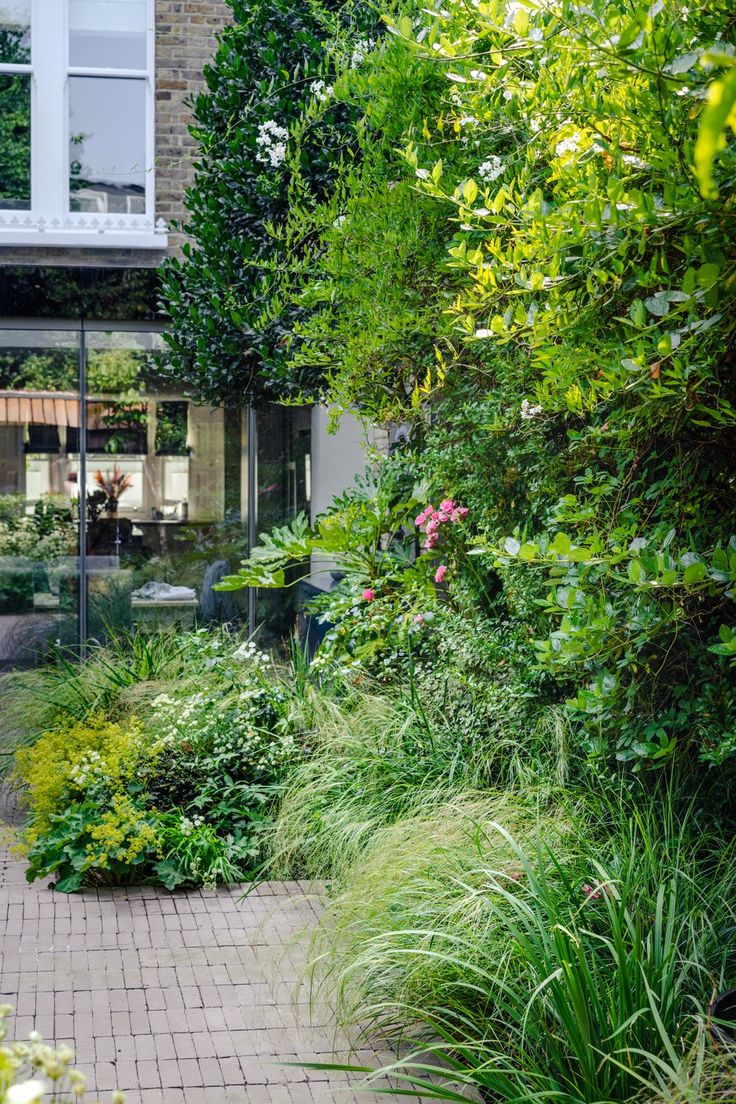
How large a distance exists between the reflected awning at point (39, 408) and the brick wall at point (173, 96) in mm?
1125

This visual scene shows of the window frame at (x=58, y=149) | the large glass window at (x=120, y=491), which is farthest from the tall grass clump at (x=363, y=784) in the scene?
the window frame at (x=58, y=149)

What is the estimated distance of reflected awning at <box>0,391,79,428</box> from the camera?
9562mm

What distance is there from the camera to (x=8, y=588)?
9.63 metres

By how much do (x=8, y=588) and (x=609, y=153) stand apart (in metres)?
7.39

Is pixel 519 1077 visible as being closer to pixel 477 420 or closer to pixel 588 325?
pixel 588 325

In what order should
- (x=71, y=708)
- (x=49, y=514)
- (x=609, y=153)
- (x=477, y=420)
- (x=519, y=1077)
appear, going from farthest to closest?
1. (x=49, y=514)
2. (x=71, y=708)
3. (x=477, y=420)
4. (x=609, y=153)
5. (x=519, y=1077)

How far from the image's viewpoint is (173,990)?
4363 millimetres

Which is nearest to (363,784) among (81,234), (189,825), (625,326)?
(189,825)

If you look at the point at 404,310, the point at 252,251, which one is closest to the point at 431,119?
the point at 404,310

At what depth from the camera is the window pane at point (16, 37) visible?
945 centimetres

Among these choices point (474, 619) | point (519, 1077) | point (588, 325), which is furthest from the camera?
point (474, 619)

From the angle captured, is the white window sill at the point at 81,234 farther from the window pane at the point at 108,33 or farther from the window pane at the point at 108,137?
the window pane at the point at 108,33

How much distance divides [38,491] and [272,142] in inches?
152

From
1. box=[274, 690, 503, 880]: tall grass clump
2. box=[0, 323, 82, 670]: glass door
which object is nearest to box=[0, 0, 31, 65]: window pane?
box=[0, 323, 82, 670]: glass door
